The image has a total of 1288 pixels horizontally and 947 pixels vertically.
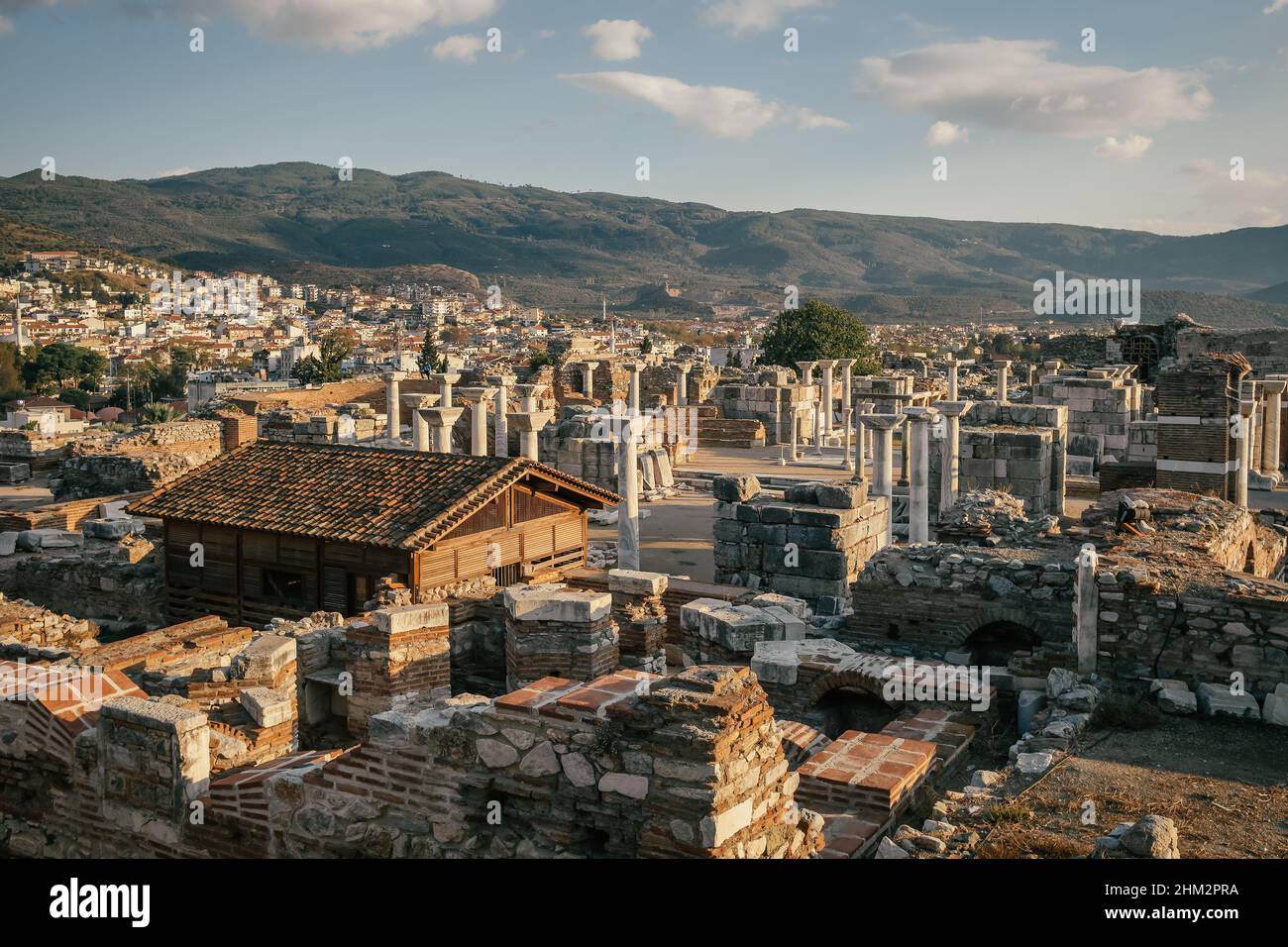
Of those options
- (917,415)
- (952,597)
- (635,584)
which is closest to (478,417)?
(917,415)

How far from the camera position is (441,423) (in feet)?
71.3

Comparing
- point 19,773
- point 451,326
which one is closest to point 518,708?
point 19,773

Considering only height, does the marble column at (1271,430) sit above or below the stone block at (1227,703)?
above

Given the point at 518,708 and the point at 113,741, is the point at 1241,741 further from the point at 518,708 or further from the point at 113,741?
the point at 113,741

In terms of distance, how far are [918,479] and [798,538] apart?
398 centimetres

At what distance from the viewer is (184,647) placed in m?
11.3

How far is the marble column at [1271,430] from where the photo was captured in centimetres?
2700

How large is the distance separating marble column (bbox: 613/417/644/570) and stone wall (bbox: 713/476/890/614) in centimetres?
243

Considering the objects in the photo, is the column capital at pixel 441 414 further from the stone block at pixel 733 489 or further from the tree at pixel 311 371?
the tree at pixel 311 371

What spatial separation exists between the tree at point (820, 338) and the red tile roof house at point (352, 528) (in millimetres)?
42943

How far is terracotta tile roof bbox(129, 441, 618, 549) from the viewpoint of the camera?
14.0 metres

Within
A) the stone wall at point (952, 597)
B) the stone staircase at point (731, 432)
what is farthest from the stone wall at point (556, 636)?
the stone staircase at point (731, 432)
